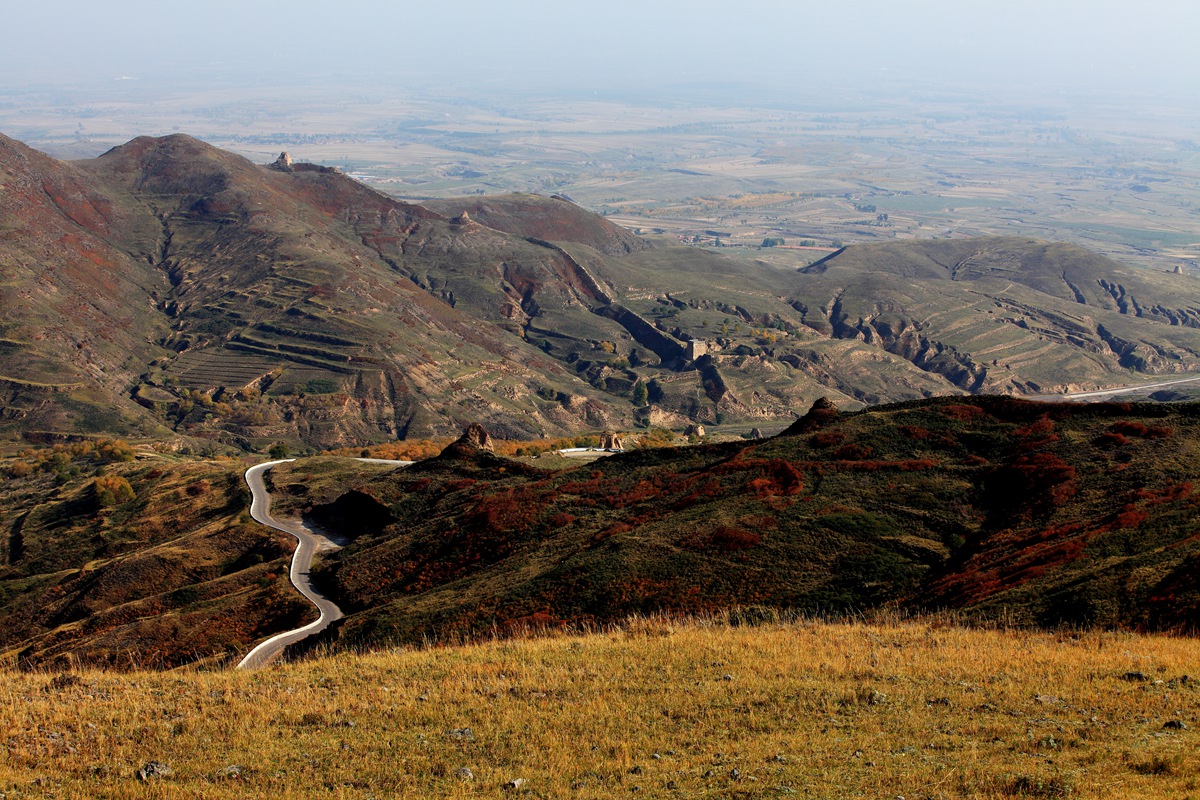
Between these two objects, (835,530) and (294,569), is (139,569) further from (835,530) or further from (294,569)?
(835,530)

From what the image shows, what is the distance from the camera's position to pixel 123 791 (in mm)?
23016

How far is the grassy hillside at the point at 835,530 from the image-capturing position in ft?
148

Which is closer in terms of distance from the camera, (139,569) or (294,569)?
(294,569)

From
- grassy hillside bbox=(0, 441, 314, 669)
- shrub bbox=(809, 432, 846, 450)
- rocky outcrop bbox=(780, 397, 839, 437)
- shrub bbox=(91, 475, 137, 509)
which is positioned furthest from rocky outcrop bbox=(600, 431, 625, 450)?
shrub bbox=(809, 432, 846, 450)

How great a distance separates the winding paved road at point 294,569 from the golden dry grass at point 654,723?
1702cm

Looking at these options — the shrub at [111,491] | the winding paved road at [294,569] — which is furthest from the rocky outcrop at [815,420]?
the shrub at [111,491]

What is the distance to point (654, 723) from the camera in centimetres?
2825

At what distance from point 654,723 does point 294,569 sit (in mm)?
52633

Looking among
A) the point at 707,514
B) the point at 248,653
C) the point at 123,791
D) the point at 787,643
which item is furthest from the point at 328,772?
the point at 707,514

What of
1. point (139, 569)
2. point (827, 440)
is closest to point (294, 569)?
point (139, 569)

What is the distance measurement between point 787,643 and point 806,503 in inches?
1012

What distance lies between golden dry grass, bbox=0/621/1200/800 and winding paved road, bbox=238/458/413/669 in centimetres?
1702

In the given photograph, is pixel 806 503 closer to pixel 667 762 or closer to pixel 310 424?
pixel 667 762

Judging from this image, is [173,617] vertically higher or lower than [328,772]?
lower
